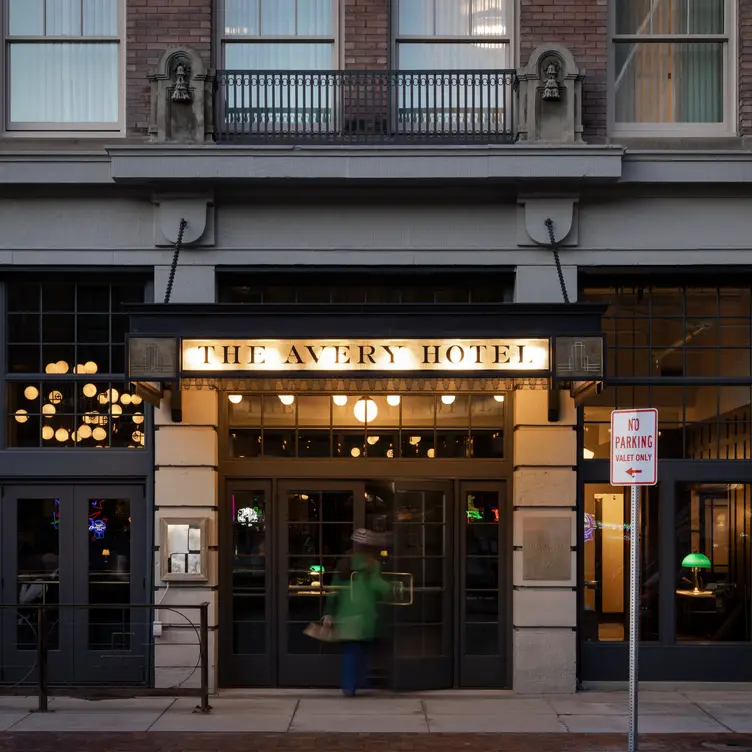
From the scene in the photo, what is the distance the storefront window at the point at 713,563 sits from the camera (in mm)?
12773

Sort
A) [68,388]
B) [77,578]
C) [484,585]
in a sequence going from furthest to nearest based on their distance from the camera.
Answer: [68,388], [484,585], [77,578]

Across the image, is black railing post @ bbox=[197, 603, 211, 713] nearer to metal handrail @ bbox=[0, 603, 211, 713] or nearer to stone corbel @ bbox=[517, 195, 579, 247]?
metal handrail @ bbox=[0, 603, 211, 713]

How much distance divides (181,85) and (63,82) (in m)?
1.72

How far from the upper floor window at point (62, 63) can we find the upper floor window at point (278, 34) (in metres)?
1.34

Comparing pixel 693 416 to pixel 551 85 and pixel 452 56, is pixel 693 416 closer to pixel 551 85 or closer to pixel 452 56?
pixel 551 85

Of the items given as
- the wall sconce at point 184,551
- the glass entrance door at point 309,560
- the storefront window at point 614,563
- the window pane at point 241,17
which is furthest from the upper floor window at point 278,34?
the storefront window at point 614,563

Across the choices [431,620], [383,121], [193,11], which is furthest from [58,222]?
[431,620]

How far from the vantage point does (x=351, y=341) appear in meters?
11.0

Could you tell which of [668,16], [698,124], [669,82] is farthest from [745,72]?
[668,16]

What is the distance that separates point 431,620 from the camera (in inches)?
501

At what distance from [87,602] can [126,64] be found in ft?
19.9

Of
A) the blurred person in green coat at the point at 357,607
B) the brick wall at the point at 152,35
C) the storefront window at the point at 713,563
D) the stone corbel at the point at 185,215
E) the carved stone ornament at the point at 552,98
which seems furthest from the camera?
the storefront window at the point at 713,563

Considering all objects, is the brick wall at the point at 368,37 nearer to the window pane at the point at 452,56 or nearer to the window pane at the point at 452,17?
the window pane at the point at 452,56

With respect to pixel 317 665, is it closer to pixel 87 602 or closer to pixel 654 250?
pixel 87 602
